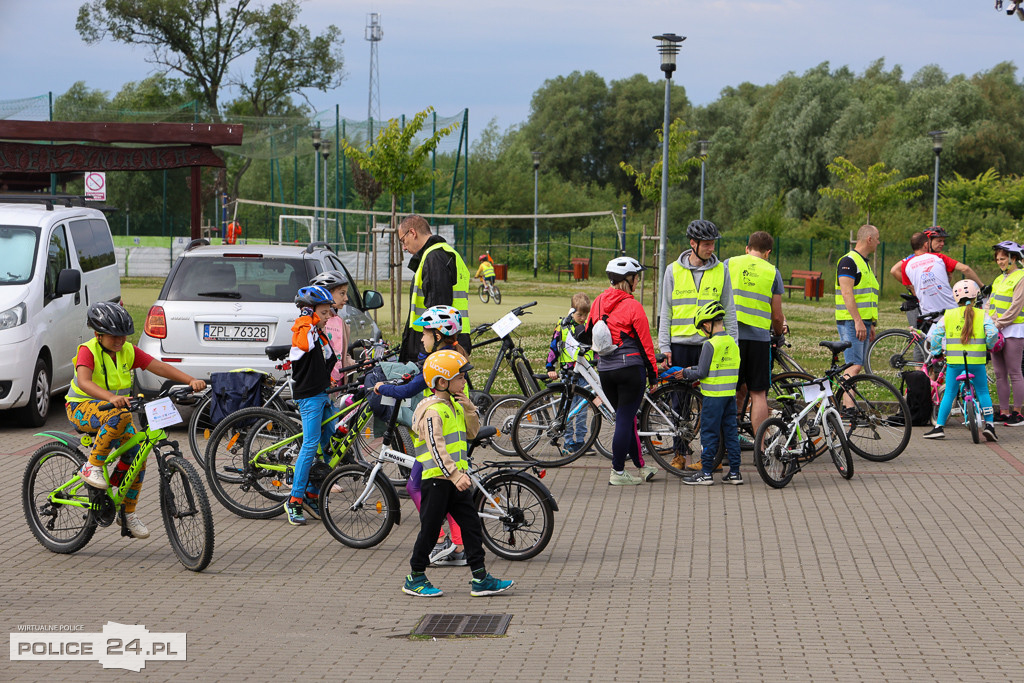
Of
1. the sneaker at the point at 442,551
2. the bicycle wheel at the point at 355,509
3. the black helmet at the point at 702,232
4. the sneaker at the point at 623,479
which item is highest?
the black helmet at the point at 702,232

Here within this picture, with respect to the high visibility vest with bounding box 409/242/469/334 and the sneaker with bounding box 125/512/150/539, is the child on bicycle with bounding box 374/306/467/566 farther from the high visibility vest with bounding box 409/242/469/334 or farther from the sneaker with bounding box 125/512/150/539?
the high visibility vest with bounding box 409/242/469/334

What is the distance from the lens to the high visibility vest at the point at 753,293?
965cm

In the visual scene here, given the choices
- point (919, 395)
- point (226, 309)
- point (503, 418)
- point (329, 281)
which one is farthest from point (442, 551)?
point (919, 395)

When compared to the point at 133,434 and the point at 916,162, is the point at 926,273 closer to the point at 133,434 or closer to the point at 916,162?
the point at 133,434

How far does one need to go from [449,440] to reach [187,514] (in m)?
Answer: 1.59

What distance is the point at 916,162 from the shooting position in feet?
180

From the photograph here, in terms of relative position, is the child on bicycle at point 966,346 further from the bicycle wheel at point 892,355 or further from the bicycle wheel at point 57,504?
the bicycle wheel at point 57,504

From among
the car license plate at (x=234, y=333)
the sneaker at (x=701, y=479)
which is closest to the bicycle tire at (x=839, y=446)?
the sneaker at (x=701, y=479)

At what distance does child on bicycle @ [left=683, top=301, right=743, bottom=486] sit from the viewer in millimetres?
8891

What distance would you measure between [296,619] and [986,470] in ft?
21.3

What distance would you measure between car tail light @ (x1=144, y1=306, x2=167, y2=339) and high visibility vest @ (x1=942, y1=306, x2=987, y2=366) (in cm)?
739

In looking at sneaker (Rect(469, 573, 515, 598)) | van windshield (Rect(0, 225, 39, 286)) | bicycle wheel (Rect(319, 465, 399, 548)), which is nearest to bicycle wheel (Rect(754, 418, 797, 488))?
bicycle wheel (Rect(319, 465, 399, 548))

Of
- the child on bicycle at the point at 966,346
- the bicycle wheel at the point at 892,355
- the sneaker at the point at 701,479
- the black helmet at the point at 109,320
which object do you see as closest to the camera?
the black helmet at the point at 109,320

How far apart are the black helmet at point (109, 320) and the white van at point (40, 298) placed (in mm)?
4899
